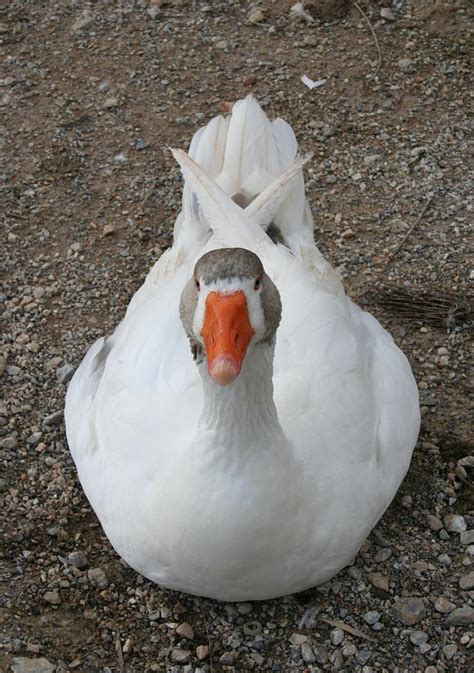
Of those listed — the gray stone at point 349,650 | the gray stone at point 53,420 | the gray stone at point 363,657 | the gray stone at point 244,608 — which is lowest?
the gray stone at point 363,657

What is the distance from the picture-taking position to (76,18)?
7082mm

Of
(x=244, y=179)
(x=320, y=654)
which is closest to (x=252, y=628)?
(x=320, y=654)

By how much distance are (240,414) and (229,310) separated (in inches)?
19.5

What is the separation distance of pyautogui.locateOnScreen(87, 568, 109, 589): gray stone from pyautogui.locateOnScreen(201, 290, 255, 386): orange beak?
1469 millimetres

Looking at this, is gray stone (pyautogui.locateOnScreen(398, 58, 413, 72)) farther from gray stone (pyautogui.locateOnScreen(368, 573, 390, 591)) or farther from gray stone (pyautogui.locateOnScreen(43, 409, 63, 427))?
gray stone (pyautogui.locateOnScreen(368, 573, 390, 591))

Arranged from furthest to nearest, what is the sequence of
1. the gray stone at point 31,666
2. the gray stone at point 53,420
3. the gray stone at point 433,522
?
the gray stone at point 53,420 < the gray stone at point 433,522 < the gray stone at point 31,666

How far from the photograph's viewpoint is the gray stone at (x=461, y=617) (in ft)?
12.4

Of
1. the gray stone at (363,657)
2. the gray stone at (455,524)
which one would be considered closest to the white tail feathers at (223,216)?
the gray stone at (455,524)

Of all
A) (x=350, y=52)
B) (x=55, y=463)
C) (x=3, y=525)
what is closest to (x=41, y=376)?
(x=55, y=463)

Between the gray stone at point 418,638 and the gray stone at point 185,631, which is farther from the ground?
the gray stone at point 185,631

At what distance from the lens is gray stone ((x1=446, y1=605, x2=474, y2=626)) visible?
3791mm

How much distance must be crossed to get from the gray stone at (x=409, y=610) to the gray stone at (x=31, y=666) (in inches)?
53.9

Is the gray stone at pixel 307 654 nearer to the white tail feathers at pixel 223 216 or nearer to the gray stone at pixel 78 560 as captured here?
the gray stone at pixel 78 560

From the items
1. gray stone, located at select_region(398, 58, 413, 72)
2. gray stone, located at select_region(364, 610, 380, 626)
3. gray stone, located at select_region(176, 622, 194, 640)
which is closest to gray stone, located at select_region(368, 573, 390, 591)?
gray stone, located at select_region(364, 610, 380, 626)
